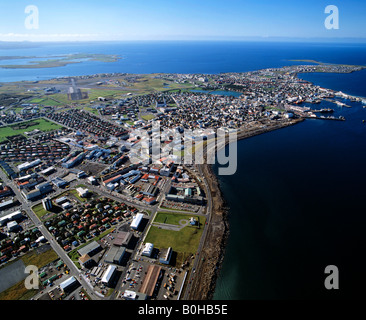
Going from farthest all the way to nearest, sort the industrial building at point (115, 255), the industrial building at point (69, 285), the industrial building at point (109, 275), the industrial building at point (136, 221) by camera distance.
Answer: the industrial building at point (136, 221)
the industrial building at point (115, 255)
the industrial building at point (109, 275)
the industrial building at point (69, 285)

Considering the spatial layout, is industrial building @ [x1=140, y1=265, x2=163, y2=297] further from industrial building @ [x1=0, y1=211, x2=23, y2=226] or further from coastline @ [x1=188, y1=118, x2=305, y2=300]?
industrial building @ [x1=0, y1=211, x2=23, y2=226]

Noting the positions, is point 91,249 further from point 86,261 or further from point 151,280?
point 151,280

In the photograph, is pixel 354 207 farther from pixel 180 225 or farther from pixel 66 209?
pixel 66 209

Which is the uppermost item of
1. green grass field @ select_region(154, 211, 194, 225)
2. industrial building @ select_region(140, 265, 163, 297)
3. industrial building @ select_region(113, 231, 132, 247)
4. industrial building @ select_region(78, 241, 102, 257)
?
green grass field @ select_region(154, 211, 194, 225)

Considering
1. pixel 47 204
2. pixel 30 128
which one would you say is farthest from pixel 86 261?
pixel 30 128

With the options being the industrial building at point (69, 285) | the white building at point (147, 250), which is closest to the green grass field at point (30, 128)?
the industrial building at point (69, 285)

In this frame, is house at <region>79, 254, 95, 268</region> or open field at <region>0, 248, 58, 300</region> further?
house at <region>79, 254, 95, 268</region>

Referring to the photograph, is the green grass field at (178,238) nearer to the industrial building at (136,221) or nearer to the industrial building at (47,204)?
the industrial building at (136,221)

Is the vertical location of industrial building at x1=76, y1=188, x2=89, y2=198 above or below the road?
above

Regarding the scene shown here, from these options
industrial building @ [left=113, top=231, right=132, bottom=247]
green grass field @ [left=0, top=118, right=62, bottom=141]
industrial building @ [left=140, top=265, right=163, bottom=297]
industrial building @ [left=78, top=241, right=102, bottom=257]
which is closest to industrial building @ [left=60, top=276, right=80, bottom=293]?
industrial building @ [left=78, top=241, right=102, bottom=257]
